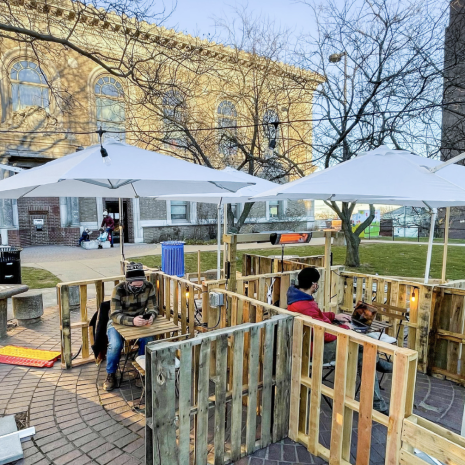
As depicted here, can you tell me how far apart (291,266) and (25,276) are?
25.9 ft

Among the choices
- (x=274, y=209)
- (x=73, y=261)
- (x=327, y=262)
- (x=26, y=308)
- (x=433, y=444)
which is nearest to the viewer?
(x=433, y=444)

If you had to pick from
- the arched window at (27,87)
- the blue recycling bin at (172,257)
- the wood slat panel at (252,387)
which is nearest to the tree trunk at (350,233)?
the blue recycling bin at (172,257)

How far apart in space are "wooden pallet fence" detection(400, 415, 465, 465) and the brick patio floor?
768 mm

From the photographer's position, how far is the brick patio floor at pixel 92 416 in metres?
2.68

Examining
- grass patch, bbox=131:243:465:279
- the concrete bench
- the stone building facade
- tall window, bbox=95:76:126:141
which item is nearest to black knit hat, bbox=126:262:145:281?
the concrete bench

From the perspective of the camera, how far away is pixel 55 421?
311cm

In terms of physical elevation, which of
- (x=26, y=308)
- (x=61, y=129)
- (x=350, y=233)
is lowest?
(x=26, y=308)

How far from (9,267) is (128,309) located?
579 cm

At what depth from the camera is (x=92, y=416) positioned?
3.18 metres

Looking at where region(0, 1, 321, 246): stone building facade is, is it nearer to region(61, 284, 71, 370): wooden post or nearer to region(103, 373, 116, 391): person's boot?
region(61, 284, 71, 370): wooden post

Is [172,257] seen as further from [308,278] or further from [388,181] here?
[388,181]

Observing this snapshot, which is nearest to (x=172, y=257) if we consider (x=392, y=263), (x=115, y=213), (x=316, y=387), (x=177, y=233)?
(x=316, y=387)

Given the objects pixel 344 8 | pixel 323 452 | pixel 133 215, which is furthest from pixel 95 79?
pixel 323 452

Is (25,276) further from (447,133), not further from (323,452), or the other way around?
(447,133)
